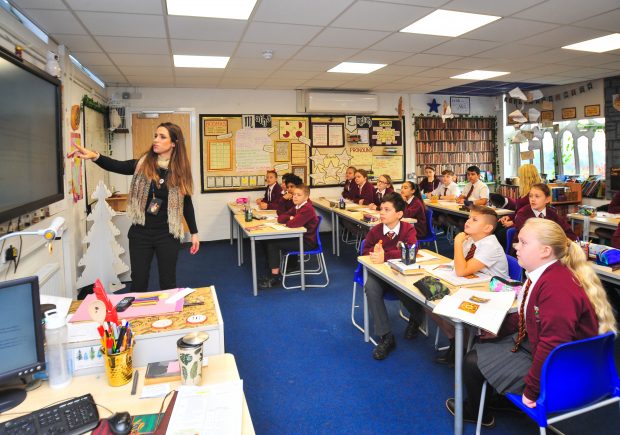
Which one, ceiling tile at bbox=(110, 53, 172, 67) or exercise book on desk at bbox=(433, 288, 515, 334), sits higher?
ceiling tile at bbox=(110, 53, 172, 67)

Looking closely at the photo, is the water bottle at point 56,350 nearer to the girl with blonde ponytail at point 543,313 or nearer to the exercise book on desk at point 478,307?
the exercise book on desk at point 478,307

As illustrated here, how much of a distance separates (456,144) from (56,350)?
8933 millimetres

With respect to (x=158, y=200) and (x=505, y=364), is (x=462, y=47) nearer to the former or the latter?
(x=158, y=200)

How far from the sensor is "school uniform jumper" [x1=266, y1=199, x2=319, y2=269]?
196 inches

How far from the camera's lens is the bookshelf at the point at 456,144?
9008 mm

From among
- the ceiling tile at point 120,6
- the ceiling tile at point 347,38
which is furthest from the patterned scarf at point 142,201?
the ceiling tile at point 347,38

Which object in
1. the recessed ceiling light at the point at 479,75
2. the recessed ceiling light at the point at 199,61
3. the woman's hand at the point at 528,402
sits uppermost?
the recessed ceiling light at the point at 479,75

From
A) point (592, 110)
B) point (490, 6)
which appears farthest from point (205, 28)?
point (592, 110)

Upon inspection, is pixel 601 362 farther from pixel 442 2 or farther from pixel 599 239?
pixel 599 239

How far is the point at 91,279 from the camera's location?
4.80 m

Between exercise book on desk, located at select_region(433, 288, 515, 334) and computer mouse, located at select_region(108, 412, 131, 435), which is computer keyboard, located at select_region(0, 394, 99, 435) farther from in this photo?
exercise book on desk, located at select_region(433, 288, 515, 334)

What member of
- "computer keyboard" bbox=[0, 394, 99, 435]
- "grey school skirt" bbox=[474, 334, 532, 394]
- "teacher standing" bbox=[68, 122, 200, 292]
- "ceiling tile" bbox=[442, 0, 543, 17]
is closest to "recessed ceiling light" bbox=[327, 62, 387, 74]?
"ceiling tile" bbox=[442, 0, 543, 17]

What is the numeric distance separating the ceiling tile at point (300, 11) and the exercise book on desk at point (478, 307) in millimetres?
2424

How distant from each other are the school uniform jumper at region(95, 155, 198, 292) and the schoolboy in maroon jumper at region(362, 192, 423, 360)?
1.45 meters
